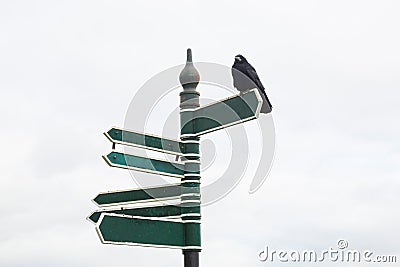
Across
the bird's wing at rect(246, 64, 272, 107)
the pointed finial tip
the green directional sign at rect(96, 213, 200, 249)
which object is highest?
the pointed finial tip

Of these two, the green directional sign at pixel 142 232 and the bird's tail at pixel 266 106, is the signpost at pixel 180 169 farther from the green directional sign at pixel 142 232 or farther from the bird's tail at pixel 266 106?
the bird's tail at pixel 266 106

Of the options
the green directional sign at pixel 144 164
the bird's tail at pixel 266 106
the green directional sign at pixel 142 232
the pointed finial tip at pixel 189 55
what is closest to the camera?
the green directional sign at pixel 142 232

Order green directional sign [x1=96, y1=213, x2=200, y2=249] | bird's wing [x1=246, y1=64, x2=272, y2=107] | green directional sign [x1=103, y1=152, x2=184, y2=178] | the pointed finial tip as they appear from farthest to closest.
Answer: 1. the pointed finial tip
2. bird's wing [x1=246, y1=64, x2=272, y2=107]
3. green directional sign [x1=103, y1=152, x2=184, y2=178]
4. green directional sign [x1=96, y1=213, x2=200, y2=249]

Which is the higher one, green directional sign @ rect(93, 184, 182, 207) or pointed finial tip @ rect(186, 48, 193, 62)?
pointed finial tip @ rect(186, 48, 193, 62)

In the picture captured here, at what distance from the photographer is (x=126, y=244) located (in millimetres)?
5195

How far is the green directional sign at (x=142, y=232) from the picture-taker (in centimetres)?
504

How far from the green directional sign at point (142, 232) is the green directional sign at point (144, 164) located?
416 millimetres

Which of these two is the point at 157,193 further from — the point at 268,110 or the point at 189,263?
the point at 268,110

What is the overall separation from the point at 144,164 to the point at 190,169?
438 millimetres

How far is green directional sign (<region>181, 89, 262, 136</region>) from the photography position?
543 cm

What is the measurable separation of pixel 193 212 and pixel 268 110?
1063mm

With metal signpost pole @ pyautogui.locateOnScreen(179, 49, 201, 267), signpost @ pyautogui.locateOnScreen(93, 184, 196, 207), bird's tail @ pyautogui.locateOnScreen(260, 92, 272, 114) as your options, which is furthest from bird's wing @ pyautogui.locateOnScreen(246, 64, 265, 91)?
signpost @ pyautogui.locateOnScreen(93, 184, 196, 207)

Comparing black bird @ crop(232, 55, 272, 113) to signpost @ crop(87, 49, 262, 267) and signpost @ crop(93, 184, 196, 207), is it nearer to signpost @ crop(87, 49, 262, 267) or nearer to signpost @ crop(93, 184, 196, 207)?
signpost @ crop(87, 49, 262, 267)

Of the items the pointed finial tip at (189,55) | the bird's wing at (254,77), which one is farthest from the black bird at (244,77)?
the pointed finial tip at (189,55)
